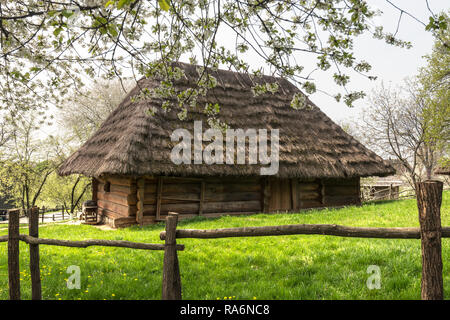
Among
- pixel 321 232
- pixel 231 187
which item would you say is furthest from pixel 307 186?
pixel 321 232

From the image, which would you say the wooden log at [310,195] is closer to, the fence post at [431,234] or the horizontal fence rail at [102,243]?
the horizontal fence rail at [102,243]

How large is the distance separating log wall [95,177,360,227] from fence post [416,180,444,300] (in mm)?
7789

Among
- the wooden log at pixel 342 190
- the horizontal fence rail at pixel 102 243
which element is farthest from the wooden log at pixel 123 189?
the wooden log at pixel 342 190

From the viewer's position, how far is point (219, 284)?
3.83 metres

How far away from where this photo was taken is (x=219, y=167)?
959 centimetres

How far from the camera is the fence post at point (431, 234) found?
7.67 ft

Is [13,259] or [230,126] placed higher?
[230,126]

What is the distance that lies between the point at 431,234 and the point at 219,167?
7439 mm

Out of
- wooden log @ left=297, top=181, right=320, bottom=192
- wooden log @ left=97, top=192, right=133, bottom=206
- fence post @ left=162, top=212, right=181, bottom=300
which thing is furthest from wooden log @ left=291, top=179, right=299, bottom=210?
fence post @ left=162, top=212, right=181, bottom=300

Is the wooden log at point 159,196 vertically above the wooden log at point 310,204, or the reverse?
the wooden log at point 159,196

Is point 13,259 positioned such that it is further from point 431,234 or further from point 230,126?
point 230,126

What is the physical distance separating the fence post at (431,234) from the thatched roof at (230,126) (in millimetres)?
6561

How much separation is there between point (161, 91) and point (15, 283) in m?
2.78
